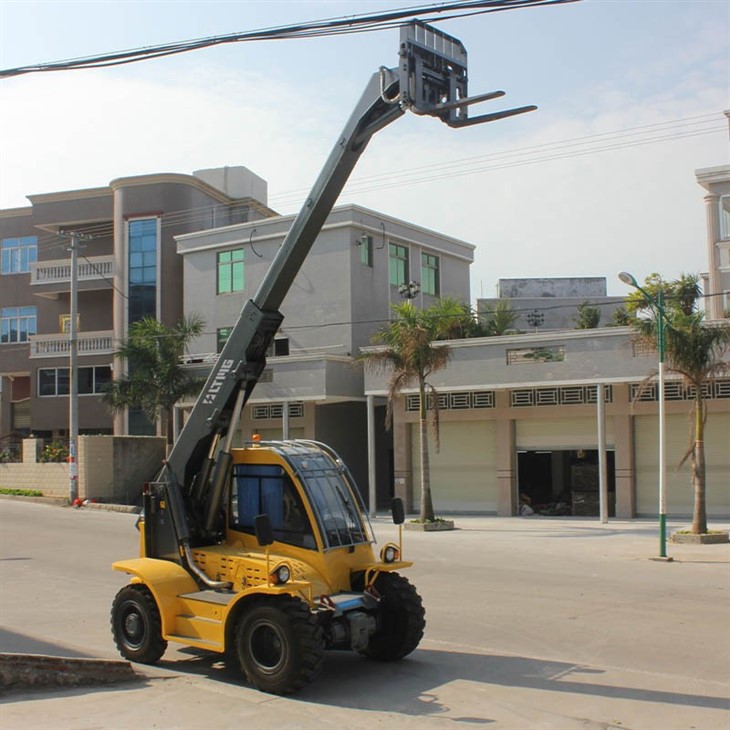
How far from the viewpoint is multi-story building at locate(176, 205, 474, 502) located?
3544cm

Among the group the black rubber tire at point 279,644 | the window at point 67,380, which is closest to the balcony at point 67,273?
the window at point 67,380

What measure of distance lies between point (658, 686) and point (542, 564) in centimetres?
1047

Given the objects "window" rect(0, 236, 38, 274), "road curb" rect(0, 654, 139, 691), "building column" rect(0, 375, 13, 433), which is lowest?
"road curb" rect(0, 654, 139, 691)

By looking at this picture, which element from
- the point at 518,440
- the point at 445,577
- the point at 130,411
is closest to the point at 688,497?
the point at 518,440

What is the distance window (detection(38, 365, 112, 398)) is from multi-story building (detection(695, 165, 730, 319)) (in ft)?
92.0

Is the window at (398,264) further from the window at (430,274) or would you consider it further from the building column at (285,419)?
the building column at (285,419)

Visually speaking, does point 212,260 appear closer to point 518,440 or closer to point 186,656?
point 518,440

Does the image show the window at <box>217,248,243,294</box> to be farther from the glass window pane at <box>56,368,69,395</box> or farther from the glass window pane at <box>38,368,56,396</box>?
the glass window pane at <box>38,368,56,396</box>

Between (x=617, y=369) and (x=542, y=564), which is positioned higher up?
(x=617, y=369)

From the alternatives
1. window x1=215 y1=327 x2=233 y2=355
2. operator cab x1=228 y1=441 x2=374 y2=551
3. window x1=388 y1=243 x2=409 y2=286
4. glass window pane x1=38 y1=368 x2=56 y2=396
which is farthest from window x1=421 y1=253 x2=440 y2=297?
operator cab x1=228 y1=441 x2=374 y2=551

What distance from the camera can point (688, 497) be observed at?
2936 cm

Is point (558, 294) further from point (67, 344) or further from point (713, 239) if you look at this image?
point (67, 344)

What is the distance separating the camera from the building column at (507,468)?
3225 centimetres

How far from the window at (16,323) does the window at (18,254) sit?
82.9 inches
